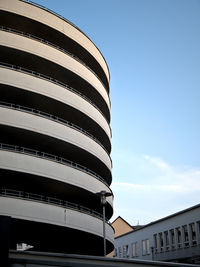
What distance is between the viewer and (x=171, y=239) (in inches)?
1542

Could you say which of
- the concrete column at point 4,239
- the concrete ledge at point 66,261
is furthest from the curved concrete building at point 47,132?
the concrete column at point 4,239

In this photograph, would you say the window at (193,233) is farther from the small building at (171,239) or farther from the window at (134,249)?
the window at (134,249)

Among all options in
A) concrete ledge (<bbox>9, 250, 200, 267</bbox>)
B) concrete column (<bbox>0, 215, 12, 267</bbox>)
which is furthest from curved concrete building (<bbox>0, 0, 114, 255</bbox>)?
concrete column (<bbox>0, 215, 12, 267</bbox>)

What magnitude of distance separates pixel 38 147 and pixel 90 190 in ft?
14.2

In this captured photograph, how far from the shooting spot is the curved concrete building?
21547 millimetres

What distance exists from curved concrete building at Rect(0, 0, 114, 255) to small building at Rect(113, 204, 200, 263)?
938cm

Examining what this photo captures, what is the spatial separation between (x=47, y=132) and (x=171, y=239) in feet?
72.7

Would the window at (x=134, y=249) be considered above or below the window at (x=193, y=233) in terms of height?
below

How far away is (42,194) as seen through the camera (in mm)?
24781

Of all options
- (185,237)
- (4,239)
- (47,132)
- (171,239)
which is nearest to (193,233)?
(185,237)

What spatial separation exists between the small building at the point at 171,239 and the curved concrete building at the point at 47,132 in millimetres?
9378

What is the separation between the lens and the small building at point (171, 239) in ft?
112

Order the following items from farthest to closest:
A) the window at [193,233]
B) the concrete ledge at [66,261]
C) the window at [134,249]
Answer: the window at [134,249]
the window at [193,233]
the concrete ledge at [66,261]

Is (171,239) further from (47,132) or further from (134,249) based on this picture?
(47,132)
